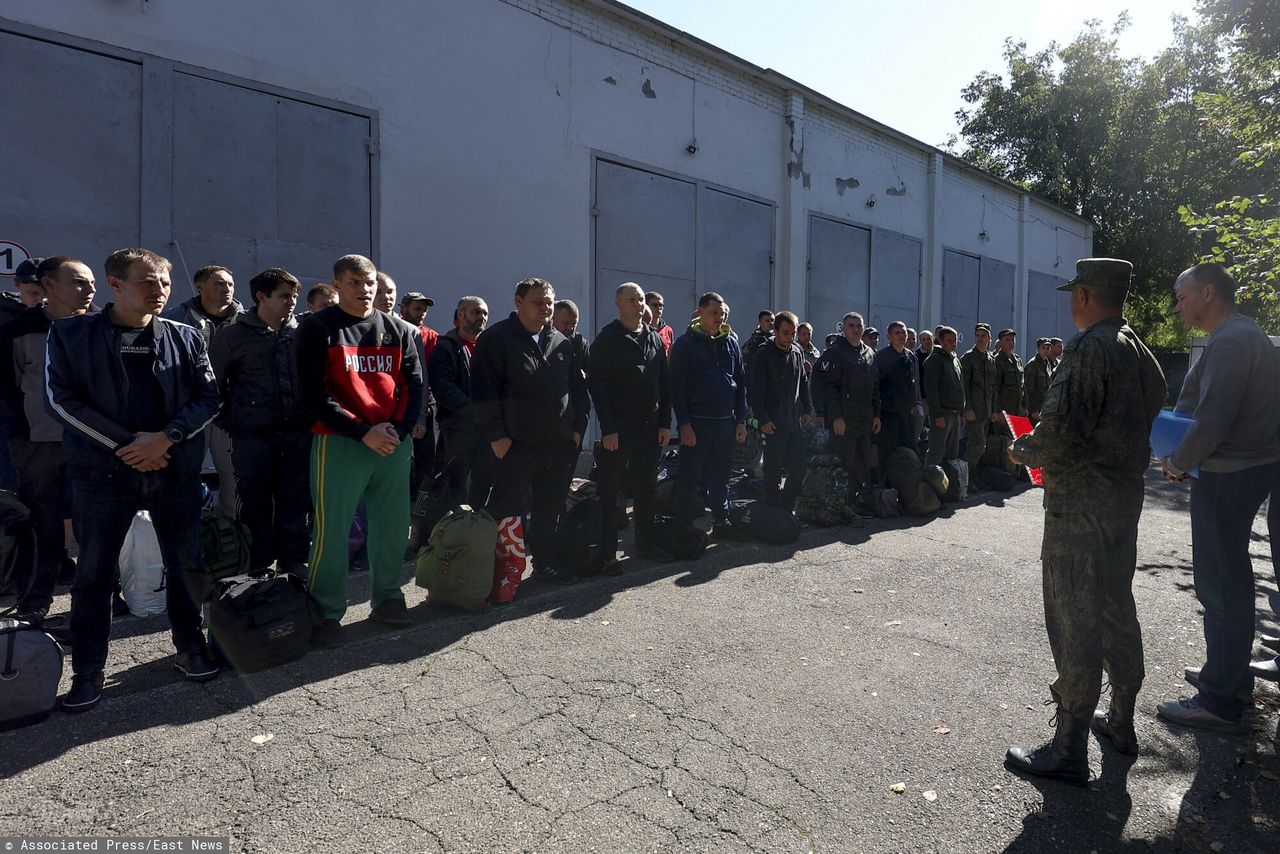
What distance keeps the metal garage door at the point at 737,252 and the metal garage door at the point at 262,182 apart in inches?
253

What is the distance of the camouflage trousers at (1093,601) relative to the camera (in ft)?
10.4

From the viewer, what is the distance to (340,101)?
30.1 ft

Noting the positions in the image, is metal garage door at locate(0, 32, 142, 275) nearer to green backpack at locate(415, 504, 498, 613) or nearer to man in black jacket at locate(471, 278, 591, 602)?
man in black jacket at locate(471, 278, 591, 602)

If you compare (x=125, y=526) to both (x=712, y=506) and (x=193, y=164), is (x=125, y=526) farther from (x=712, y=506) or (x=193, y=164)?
(x=193, y=164)

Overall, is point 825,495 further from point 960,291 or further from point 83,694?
point 960,291

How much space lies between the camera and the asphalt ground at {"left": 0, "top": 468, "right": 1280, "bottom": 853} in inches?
109

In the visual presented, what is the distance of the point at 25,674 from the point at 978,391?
10231 mm

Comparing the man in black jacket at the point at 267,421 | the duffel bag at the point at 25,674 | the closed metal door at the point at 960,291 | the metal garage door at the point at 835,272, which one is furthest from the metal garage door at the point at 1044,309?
the duffel bag at the point at 25,674

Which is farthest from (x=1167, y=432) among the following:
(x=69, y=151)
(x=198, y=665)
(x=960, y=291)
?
(x=960, y=291)

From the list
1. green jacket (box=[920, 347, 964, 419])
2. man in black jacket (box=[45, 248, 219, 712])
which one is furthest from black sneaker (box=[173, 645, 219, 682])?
green jacket (box=[920, 347, 964, 419])

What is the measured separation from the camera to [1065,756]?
314cm

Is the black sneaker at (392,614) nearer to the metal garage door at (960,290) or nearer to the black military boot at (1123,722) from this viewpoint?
the black military boot at (1123,722)

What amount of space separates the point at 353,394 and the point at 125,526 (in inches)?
49.9

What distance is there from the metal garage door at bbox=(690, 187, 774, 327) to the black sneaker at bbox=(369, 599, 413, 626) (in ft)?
33.3
